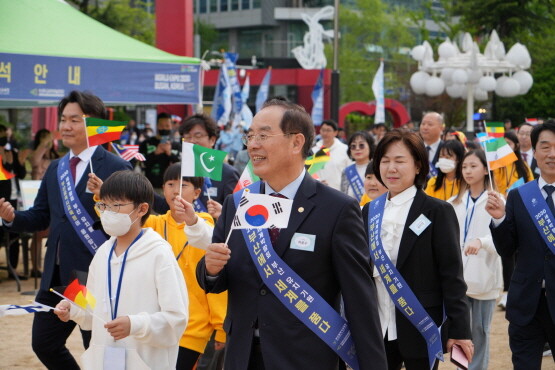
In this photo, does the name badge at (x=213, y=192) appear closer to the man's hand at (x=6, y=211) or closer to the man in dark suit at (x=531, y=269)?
the man's hand at (x=6, y=211)

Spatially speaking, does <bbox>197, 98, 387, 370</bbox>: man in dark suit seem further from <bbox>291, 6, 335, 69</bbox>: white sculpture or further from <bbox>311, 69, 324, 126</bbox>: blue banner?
<bbox>291, 6, 335, 69</bbox>: white sculpture

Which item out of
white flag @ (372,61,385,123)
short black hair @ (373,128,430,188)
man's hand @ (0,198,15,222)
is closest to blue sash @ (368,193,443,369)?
short black hair @ (373,128,430,188)

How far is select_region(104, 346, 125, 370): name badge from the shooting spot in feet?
14.1

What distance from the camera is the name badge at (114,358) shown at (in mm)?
4289

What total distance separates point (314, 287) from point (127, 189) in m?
1.44

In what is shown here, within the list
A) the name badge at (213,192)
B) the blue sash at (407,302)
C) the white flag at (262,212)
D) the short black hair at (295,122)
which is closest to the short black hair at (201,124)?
the name badge at (213,192)

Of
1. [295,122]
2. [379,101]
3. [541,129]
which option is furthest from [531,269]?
[379,101]

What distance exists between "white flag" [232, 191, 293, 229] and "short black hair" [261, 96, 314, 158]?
0.33 m

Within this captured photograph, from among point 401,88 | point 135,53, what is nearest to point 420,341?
point 135,53

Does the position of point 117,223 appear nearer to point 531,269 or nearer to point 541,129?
point 531,269

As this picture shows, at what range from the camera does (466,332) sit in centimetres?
468

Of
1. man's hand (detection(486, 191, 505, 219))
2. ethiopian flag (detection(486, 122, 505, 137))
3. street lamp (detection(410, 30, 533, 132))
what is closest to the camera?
man's hand (detection(486, 191, 505, 219))

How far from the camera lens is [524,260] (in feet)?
17.8

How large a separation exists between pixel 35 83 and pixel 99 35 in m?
1.68
